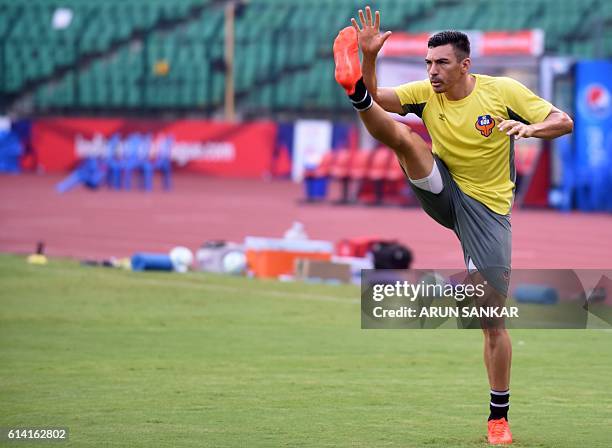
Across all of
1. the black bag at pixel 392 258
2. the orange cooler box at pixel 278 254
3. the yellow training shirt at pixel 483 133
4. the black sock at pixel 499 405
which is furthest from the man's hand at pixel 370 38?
the orange cooler box at pixel 278 254

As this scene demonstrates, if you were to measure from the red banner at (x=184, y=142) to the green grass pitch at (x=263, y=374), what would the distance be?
80.0ft

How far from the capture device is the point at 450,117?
714 centimetres

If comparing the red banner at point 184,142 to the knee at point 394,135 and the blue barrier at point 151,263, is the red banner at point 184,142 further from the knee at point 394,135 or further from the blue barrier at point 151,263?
the knee at point 394,135

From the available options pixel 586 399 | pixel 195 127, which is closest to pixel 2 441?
pixel 586 399

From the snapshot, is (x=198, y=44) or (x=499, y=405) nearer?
(x=499, y=405)

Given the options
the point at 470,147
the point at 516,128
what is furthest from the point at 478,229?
the point at 516,128

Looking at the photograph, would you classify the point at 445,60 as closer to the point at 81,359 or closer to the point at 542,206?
the point at 81,359

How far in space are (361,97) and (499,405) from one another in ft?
5.89

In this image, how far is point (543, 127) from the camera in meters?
6.89

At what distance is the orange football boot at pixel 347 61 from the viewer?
6.67 metres

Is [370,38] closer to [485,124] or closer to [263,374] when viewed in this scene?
[485,124]

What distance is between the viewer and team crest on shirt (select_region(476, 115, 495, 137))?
706 centimetres

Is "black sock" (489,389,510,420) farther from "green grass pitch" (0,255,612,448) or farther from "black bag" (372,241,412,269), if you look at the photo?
"black bag" (372,241,412,269)

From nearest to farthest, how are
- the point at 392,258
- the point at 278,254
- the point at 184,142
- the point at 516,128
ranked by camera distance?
the point at 516,128, the point at 392,258, the point at 278,254, the point at 184,142
